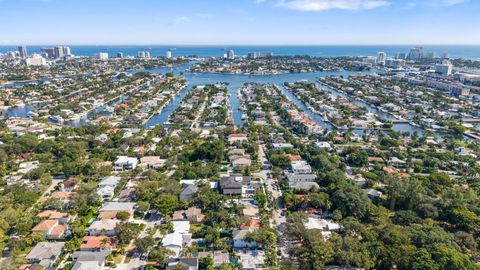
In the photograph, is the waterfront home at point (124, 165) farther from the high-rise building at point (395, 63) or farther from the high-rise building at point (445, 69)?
the high-rise building at point (395, 63)

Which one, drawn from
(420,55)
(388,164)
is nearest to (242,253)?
(388,164)

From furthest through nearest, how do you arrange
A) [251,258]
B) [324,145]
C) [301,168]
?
1. [324,145]
2. [301,168]
3. [251,258]

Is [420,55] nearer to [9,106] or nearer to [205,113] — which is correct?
[205,113]

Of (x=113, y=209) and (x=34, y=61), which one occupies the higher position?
(x=34, y=61)

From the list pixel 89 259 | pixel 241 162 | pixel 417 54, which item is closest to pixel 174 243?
pixel 89 259

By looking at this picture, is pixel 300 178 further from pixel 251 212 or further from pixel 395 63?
pixel 395 63

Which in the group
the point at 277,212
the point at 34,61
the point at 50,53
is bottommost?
the point at 277,212

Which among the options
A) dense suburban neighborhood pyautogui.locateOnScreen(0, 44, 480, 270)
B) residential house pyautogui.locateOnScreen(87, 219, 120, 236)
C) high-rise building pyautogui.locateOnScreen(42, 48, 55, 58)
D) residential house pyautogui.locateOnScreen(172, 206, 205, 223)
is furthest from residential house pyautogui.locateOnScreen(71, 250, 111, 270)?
high-rise building pyautogui.locateOnScreen(42, 48, 55, 58)

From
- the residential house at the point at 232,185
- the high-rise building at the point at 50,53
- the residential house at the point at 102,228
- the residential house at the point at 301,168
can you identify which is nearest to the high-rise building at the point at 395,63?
the residential house at the point at 301,168

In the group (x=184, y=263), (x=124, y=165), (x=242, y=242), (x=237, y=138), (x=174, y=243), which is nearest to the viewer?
(x=184, y=263)
